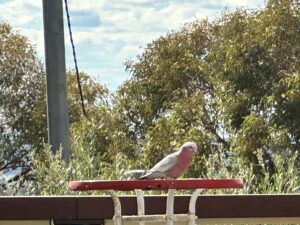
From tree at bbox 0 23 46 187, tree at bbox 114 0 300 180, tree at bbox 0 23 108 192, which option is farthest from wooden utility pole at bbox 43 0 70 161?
tree at bbox 0 23 46 187

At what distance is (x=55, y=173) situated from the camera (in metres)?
4.44

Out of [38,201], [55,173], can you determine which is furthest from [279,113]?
[38,201]

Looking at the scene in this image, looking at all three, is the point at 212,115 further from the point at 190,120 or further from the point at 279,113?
the point at 279,113

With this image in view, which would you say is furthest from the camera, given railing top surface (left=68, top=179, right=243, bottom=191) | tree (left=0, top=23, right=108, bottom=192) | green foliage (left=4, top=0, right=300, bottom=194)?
tree (left=0, top=23, right=108, bottom=192)

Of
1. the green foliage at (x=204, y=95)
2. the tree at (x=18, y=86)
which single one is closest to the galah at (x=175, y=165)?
the green foliage at (x=204, y=95)

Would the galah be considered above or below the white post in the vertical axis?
above

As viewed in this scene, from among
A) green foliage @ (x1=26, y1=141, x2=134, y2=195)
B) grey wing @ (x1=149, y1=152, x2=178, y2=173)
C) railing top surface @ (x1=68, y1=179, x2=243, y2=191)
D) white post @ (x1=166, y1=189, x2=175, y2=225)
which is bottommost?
green foliage @ (x1=26, y1=141, x2=134, y2=195)

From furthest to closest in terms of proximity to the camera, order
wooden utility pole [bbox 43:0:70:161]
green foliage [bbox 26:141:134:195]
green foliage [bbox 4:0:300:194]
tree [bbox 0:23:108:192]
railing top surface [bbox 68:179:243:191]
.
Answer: tree [bbox 0:23:108:192]
green foliage [bbox 4:0:300:194]
wooden utility pole [bbox 43:0:70:161]
green foliage [bbox 26:141:134:195]
railing top surface [bbox 68:179:243:191]

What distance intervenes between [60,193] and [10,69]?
15482 mm

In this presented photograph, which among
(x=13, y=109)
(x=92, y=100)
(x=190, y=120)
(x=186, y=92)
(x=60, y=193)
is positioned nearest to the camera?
(x=60, y=193)

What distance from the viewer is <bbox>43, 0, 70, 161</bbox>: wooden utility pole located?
501 centimetres

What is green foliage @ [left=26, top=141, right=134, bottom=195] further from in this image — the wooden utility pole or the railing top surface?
the railing top surface

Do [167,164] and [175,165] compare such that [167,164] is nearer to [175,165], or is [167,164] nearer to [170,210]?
[175,165]

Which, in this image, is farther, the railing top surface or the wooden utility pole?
the wooden utility pole
